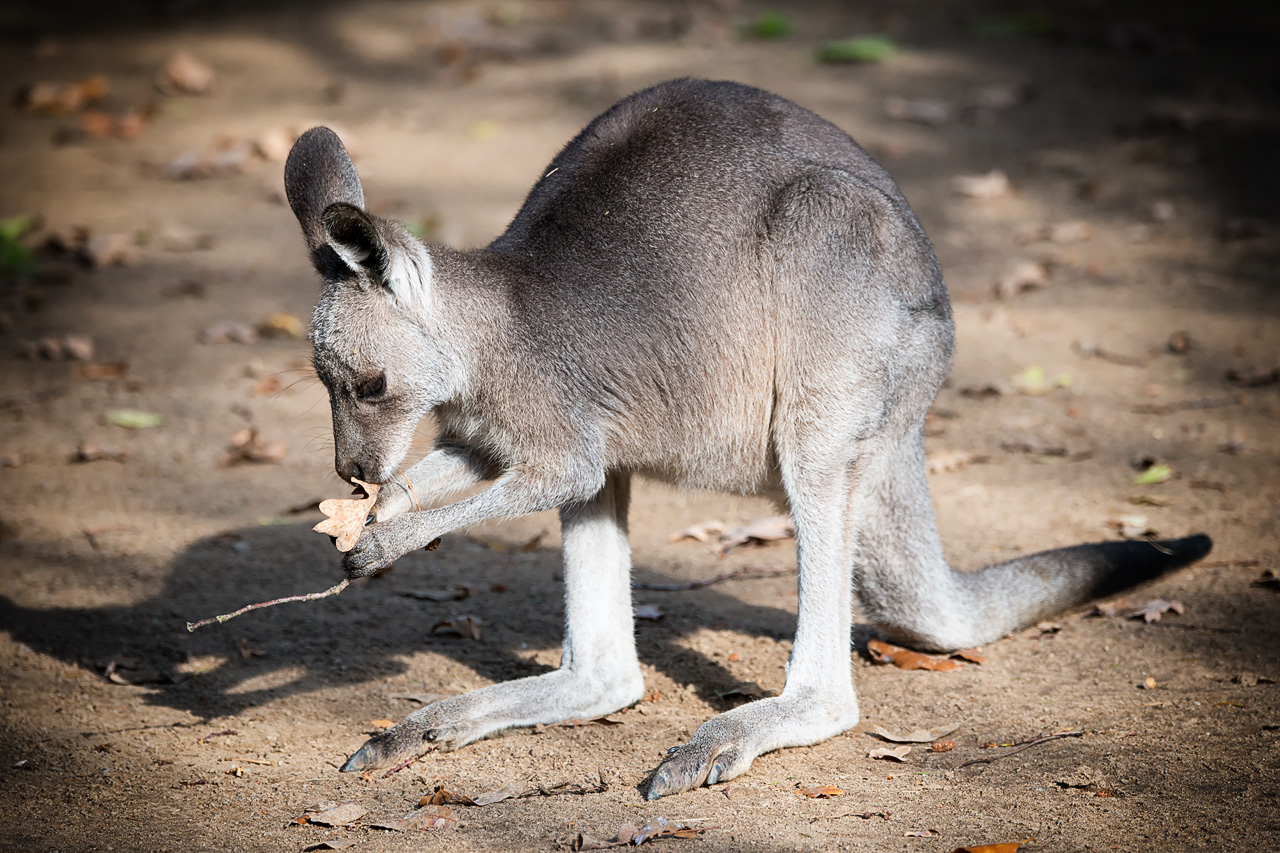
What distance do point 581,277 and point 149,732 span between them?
182 centimetres

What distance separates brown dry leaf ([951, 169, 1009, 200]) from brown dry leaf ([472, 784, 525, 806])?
20.2ft

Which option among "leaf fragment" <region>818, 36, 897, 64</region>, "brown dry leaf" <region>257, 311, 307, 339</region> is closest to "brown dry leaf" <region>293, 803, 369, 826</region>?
"brown dry leaf" <region>257, 311, 307, 339</region>

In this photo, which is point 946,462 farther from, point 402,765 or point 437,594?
point 402,765

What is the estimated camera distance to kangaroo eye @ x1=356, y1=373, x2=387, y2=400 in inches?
122

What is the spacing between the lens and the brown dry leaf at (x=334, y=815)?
291cm

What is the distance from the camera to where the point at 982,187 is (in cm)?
809

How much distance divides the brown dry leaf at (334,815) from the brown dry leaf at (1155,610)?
2655 millimetres

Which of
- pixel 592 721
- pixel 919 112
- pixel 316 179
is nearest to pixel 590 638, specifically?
pixel 592 721

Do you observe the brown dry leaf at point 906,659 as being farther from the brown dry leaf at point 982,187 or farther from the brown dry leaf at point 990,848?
the brown dry leaf at point 982,187

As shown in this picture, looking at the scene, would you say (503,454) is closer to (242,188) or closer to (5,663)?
(5,663)

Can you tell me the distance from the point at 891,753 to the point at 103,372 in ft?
15.8

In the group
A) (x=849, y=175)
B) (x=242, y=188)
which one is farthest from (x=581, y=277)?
(x=242, y=188)

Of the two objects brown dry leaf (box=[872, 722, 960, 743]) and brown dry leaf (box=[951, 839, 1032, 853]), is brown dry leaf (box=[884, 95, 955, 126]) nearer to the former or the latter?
brown dry leaf (box=[872, 722, 960, 743])

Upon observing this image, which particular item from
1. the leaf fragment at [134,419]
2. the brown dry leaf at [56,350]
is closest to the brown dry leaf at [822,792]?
the leaf fragment at [134,419]
